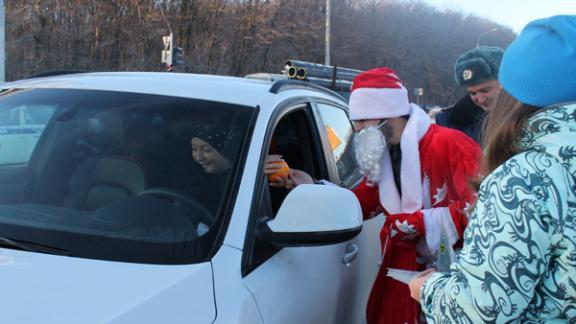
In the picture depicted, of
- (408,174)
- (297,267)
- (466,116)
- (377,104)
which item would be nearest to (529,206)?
(297,267)

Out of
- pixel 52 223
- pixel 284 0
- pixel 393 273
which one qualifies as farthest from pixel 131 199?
pixel 284 0

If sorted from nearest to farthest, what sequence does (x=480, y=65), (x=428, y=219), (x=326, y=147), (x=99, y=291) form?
(x=99, y=291) → (x=428, y=219) → (x=326, y=147) → (x=480, y=65)

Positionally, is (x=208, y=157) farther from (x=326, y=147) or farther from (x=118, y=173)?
(x=326, y=147)

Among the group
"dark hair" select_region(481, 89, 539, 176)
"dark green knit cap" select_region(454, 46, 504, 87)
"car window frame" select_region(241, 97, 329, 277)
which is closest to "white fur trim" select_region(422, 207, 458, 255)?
"car window frame" select_region(241, 97, 329, 277)

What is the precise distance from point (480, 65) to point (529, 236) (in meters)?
2.31

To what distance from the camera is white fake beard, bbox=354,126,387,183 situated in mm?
2627

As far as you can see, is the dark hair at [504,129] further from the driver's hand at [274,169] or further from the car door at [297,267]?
the driver's hand at [274,169]

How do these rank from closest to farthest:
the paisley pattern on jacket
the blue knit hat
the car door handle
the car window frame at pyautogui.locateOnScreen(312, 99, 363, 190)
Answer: the paisley pattern on jacket, the blue knit hat, the car door handle, the car window frame at pyautogui.locateOnScreen(312, 99, 363, 190)

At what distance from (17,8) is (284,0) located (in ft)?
51.4

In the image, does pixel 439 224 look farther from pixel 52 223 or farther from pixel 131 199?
pixel 52 223

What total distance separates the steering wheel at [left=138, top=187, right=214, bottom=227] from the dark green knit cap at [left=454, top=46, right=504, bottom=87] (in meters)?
2.04

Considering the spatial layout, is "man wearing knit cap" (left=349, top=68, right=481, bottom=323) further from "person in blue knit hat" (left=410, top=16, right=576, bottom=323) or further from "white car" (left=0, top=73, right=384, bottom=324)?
"person in blue knit hat" (left=410, top=16, right=576, bottom=323)

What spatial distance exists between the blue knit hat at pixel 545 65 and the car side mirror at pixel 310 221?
0.76 metres

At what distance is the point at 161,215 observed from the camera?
73.5 inches
